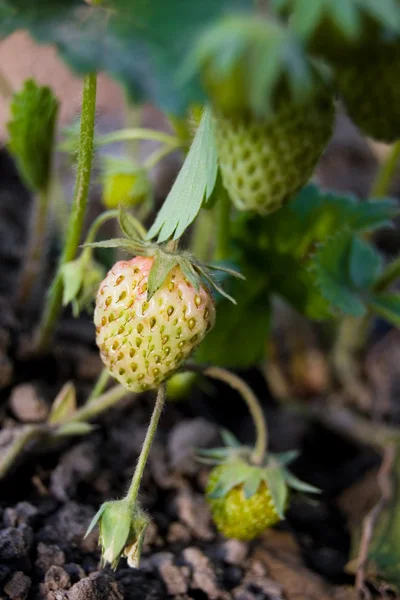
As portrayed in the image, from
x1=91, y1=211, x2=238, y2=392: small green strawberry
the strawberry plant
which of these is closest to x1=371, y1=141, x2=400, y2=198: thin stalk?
the strawberry plant

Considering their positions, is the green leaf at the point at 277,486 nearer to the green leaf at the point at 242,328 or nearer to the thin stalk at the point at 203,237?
the green leaf at the point at 242,328

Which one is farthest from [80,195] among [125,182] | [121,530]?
[121,530]

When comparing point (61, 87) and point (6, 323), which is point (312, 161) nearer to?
point (6, 323)

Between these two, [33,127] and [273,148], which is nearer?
[273,148]

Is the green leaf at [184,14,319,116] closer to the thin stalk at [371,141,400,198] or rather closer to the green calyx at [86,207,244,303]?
the green calyx at [86,207,244,303]

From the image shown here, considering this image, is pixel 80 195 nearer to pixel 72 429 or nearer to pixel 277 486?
pixel 72 429
